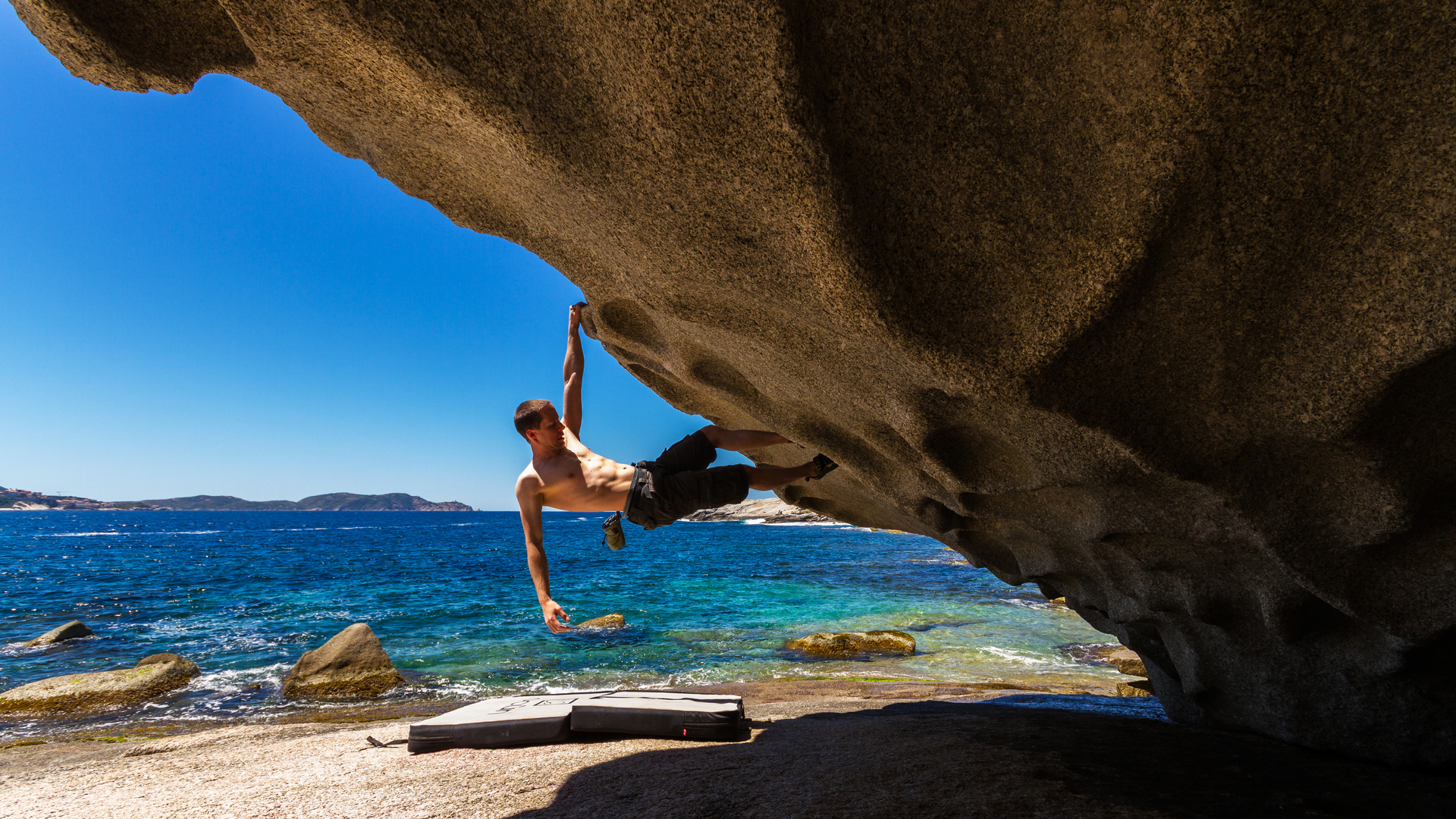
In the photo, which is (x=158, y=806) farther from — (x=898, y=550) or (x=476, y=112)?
(x=898, y=550)

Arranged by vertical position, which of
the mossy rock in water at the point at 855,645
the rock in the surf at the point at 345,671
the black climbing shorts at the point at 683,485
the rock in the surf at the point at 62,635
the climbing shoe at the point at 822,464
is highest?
the climbing shoe at the point at 822,464

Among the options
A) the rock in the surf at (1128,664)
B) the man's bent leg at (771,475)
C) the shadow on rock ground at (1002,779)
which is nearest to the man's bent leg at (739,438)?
the man's bent leg at (771,475)

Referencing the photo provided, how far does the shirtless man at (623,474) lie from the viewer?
4602 mm

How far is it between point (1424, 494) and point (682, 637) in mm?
13022

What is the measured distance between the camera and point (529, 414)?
4719 millimetres

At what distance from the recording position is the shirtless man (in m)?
4.60

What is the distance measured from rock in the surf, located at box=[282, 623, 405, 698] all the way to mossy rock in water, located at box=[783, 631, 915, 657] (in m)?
6.83

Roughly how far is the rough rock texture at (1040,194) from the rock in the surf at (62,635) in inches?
669

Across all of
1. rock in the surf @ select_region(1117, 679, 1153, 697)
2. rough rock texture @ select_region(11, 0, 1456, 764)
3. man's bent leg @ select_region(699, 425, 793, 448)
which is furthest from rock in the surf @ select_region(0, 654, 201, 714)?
rock in the surf @ select_region(1117, 679, 1153, 697)

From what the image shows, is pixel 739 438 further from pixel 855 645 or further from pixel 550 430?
pixel 855 645

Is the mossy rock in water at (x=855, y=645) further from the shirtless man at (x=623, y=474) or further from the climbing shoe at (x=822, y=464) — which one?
the climbing shoe at (x=822, y=464)

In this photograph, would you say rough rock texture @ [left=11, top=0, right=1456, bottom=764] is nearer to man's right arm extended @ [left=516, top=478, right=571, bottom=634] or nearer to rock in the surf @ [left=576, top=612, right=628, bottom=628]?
man's right arm extended @ [left=516, top=478, right=571, bottom=634]

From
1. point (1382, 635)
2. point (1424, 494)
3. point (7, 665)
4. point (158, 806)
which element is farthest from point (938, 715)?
point (7, 665)

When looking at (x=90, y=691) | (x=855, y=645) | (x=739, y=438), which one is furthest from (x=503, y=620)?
(x=739, y=438)
